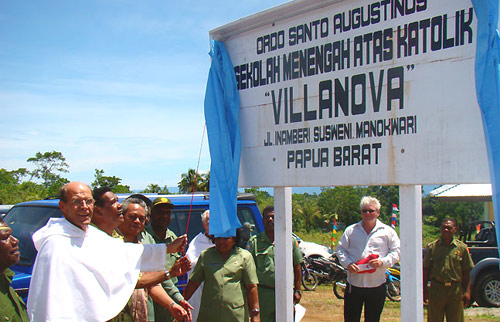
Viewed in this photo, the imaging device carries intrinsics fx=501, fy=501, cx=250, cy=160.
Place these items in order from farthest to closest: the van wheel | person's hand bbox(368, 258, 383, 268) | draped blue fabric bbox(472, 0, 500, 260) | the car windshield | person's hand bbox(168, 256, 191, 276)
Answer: the van wheel → the car windshield → person's hand bbox(368, 258, 383, 268) → person's hand bbox(168, 256, 191, 276) → draped blue fabric bbox(472, 0, 500, 260)

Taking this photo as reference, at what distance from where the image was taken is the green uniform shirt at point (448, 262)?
599 centimetres

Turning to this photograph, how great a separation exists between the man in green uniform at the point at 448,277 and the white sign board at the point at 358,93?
3.09 metres

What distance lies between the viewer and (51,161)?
3709cm

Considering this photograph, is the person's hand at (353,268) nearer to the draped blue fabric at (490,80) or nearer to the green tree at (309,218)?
the draped blue fabric at (490,80)

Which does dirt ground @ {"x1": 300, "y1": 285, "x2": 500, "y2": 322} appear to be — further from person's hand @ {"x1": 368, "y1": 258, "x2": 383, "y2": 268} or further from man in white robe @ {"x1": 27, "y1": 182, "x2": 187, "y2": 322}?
man in white robe @ {"x1": 27, "y1": 182, "x2": 187, "y2": 322}

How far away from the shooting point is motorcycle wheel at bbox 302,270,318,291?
38.4 feet

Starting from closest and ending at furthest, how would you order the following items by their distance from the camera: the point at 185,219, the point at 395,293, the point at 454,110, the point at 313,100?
1. the point at 454,110
2. the point at 313,100
3. the point at 185,219
4. the point at 395,293

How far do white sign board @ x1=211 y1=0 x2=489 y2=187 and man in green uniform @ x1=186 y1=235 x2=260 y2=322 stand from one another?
0.76m

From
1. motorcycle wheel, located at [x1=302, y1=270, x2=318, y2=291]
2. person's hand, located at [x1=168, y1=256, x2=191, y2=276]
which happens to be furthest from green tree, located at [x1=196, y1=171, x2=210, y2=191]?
person's hand, located at [x1=168, y1=256, x2=191, y2=276]

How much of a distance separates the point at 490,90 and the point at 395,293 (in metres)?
8.14

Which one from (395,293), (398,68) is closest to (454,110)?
(398,68)

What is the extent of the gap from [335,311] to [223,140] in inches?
234

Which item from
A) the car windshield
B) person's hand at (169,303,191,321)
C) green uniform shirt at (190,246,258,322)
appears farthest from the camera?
the car windshield

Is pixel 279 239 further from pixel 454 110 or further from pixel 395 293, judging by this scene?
pixel 395 293
